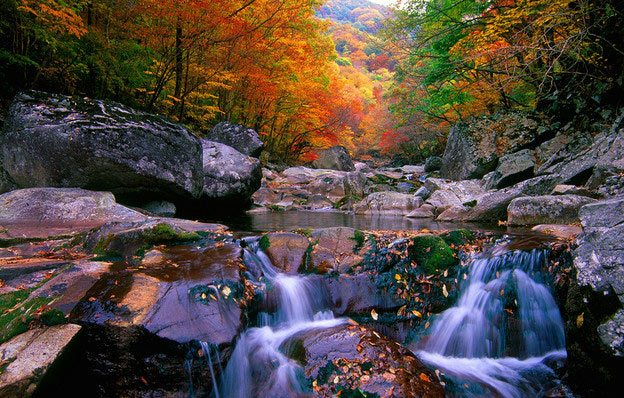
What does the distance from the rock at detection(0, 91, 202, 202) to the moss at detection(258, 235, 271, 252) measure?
133 inches

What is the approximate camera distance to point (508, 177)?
9492mm

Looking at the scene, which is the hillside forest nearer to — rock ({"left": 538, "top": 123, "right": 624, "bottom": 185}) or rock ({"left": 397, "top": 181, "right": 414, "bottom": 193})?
rock ({"left": 538, "top": 123, "right": 624, "bottom": 185})

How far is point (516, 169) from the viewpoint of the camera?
9.50m

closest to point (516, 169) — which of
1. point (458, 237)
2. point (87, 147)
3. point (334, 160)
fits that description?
point (458, 237)

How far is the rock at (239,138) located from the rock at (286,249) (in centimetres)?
911

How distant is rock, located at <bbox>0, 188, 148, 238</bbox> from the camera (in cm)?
463

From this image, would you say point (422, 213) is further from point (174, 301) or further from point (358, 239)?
point (174, 301)

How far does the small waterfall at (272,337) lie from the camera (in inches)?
105

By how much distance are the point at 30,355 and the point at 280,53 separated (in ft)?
44.7

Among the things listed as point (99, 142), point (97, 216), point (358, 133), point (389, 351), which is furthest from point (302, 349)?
point (358, 133)

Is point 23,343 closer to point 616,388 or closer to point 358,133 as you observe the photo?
point 616,388

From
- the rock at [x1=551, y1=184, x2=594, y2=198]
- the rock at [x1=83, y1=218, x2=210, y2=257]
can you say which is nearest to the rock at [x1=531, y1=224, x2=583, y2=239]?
the rock at [x1=551, y1=184, x2=594, y2=198]

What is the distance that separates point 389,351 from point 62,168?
664cm

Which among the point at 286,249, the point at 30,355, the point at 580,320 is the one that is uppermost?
the point at 286,249
